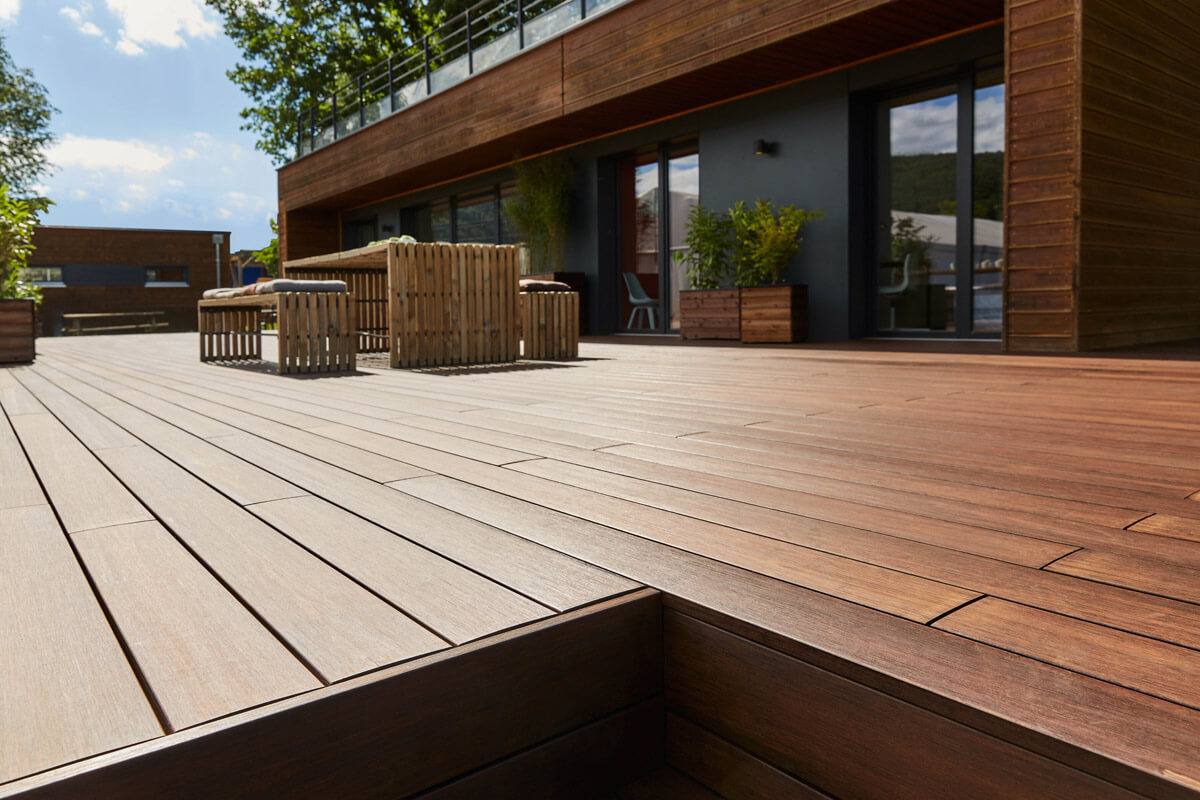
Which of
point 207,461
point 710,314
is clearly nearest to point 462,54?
point 710,314

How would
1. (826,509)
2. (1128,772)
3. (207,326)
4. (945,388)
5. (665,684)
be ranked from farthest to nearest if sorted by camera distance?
(207,326)
(945,388)
(826,509)
(665,684)
(1128,772)

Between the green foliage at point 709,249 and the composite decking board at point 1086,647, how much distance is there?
762 cm

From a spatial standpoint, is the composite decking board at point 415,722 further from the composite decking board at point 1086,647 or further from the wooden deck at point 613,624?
the composite decking board at point 1086,647

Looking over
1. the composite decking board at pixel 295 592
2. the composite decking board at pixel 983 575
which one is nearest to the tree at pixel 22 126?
the composite decking board at pixel 295 592

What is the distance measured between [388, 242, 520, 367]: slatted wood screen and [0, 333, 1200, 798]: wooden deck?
11.1ft

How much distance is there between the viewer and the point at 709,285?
8.57 metres

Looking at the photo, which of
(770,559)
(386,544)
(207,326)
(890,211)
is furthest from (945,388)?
(207,326)

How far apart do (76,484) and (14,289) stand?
666 centimetres

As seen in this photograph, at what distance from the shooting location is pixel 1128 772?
0.64 meters

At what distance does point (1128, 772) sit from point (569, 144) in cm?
1076

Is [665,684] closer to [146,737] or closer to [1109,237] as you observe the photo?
[146,737]

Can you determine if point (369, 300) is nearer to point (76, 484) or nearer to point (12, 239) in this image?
point (12, 239)

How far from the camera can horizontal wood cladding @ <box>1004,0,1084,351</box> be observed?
4969 millimetres

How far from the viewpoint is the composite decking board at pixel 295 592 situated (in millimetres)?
864
